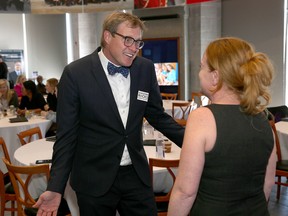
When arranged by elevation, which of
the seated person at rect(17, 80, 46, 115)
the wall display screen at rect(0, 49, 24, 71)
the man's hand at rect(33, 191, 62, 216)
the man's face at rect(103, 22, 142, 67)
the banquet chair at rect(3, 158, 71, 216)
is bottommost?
the banquet chair at rect(3, 158, 71, 216)

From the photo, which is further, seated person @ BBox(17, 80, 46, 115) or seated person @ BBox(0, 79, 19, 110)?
seated person @ BBox(0, 79, 19, 110)

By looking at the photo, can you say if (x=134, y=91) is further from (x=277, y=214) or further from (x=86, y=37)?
(x=86, y=37)

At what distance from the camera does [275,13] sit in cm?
838

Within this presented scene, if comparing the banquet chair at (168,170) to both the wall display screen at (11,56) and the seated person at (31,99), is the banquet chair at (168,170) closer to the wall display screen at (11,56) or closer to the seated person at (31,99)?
the seated person at (31,99)

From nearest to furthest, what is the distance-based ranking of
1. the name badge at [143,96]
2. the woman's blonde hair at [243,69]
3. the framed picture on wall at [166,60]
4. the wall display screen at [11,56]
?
the woman's blonde hair at [243,69], the name badge at [143,96], the framed picture on wall at [166,60], the wall display screen at [11,56]

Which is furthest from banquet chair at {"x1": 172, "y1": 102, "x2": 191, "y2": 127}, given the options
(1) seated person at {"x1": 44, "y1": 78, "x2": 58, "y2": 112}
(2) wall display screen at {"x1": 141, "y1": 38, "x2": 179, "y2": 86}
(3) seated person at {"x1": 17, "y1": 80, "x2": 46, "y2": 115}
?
(2) wall display screen at {"x1": 141, "y1": 38, "x2": 179, "y2": 86}

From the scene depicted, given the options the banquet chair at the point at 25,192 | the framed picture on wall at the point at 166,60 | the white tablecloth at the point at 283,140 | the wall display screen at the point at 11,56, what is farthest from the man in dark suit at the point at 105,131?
the wall display screen at the point at 11,56

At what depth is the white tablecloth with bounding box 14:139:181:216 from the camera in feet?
8.98

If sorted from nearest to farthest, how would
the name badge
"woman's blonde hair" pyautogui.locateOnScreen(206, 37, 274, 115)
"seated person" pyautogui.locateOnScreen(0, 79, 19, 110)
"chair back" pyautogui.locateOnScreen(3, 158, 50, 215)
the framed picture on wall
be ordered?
"woman's blonde hair" pyautogui.locateOnScreen(206, 37, 274, 115)
the name badge
"chair back" pyautogui.locateOnScreen(3, 158, 50, 215)
"seated person" pyautogui.locateOnScreen(0, 79, 19, 110)
the framed picture on wall

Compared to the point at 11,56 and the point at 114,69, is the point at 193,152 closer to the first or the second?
the point at 114,69

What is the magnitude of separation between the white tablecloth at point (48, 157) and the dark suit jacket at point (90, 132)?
2.36 feet

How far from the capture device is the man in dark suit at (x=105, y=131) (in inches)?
76.7

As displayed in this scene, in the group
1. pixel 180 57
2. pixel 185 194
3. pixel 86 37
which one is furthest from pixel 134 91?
pixel 86 37

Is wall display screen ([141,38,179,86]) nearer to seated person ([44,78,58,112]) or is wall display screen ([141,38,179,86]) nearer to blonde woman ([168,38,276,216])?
seated person ([44,78,58,112])
